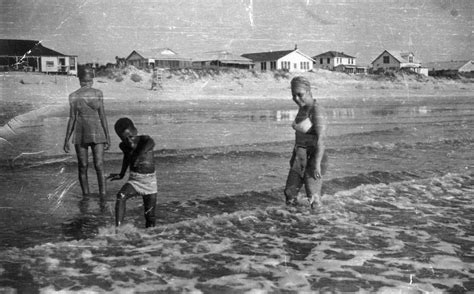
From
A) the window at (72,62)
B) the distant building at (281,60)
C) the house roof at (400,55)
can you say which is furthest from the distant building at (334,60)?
the window at (72,62)

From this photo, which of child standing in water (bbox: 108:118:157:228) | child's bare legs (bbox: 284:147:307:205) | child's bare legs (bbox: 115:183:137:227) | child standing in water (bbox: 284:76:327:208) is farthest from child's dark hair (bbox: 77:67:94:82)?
child's bare legs (bbox: 284:147:307:205)

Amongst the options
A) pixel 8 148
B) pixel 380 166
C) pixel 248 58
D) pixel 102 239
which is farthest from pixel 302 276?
pixel 248 58

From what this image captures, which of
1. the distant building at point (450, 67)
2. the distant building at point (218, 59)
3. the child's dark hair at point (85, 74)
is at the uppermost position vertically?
the distant building at point (218, 59)

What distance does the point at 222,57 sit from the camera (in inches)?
1666

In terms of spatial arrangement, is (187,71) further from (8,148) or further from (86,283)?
(86,283)

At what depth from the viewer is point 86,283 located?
9.29 ft

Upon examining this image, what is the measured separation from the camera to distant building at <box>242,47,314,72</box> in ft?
150

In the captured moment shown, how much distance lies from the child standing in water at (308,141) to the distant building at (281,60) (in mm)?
41604

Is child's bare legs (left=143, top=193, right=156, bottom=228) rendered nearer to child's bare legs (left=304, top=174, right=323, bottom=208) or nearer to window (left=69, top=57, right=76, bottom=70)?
child's bare legs (left=304, top=174, right=323, bottom=208)

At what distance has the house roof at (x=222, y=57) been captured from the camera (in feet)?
139

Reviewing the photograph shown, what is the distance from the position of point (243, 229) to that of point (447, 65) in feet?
153

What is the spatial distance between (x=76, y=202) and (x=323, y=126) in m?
2.76

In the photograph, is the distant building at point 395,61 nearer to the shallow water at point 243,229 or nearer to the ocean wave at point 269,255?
the shallow water at point 243,229

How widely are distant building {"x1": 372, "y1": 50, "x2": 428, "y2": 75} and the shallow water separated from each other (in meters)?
41.5
